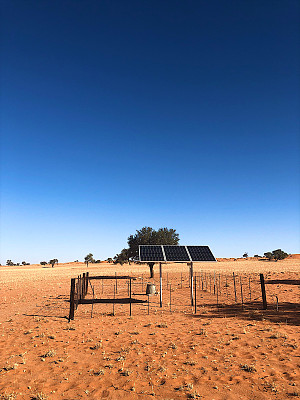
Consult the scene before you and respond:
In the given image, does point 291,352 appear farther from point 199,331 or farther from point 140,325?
point 140,325

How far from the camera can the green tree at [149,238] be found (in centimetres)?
5166

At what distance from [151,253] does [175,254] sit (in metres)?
2.02

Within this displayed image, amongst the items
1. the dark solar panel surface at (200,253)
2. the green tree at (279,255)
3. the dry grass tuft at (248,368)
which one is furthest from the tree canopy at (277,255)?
the dry grass tuft at (248,368)

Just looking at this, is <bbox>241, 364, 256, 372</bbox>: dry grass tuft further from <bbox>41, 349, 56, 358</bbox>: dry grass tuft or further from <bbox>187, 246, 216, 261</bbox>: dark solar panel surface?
<bbox>187, 246, 216, 261</bbox>: dark solar panel surface

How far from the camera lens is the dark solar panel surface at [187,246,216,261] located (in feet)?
69.3

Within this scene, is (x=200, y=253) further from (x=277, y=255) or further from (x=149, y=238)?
(x=277, y=255)

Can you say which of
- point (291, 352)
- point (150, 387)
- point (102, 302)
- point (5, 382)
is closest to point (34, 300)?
point (102, 302)

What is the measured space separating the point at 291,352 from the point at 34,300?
24.0 metres

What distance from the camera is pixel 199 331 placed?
47.7 ft

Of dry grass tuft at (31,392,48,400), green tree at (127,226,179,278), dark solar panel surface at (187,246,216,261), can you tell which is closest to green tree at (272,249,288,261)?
green tree at (127,226,179,278)

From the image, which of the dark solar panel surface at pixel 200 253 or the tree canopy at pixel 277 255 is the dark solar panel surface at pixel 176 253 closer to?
the dark solar panel surface at pixel 200 253

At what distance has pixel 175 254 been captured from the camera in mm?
21766

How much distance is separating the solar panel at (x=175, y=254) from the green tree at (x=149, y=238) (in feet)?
93.3

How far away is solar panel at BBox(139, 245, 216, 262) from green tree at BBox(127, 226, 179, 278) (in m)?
28.4
